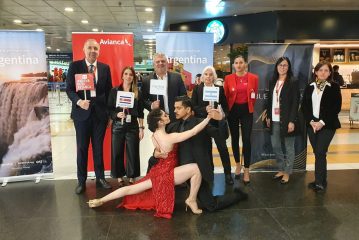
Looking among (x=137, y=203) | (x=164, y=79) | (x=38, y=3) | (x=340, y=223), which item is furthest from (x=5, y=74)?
(x=38, y=3)

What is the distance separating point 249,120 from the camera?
3.96 metres

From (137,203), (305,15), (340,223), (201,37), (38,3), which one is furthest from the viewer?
(305,15)

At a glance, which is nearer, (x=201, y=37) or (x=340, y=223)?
(x=340, y=223)

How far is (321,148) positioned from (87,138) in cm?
267

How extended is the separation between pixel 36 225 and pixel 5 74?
198 cm

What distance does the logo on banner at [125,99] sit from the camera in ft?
11.9

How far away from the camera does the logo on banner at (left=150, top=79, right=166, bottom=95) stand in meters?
3.56

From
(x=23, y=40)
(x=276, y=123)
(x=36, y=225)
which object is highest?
(x=23, y=40)

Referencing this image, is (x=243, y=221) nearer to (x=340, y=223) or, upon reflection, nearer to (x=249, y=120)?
(x=340, y=223)

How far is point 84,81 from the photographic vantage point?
359cm

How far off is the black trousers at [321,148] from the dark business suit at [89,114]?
2.44 metres

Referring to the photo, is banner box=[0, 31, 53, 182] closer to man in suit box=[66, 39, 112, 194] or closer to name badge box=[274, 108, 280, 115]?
man in suit box=[66, 39, 112, 194]

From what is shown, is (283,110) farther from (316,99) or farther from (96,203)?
(96,203)

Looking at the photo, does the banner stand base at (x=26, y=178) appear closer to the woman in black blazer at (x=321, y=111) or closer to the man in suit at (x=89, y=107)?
the man in suit at (x=89, y=107)
